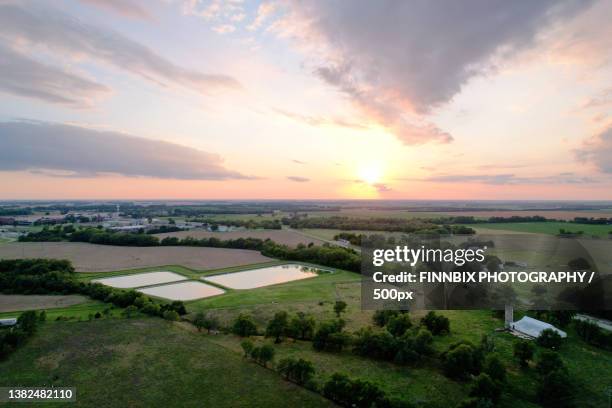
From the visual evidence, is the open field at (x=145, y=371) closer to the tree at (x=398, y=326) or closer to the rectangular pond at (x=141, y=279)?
the tree at (x=398, y=326)

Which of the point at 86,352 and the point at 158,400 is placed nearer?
the point at 158,400

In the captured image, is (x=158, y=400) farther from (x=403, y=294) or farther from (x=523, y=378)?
(x=403, y=294)

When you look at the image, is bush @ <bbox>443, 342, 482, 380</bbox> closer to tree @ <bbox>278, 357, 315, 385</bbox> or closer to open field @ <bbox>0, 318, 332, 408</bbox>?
open field @ <bbox>0, 318, 332, 408</bbox>

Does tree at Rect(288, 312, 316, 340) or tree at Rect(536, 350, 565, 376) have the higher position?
tree at Rect(536, 350, 565, 376)

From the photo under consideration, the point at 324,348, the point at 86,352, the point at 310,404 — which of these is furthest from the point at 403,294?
the point at 86,352

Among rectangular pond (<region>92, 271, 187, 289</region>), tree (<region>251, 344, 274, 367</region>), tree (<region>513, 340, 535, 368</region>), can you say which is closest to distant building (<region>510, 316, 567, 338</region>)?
tree (<region>513, 340, 535, 368</region>)

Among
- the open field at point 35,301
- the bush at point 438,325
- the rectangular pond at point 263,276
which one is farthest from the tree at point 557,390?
the open field at point 35,301
